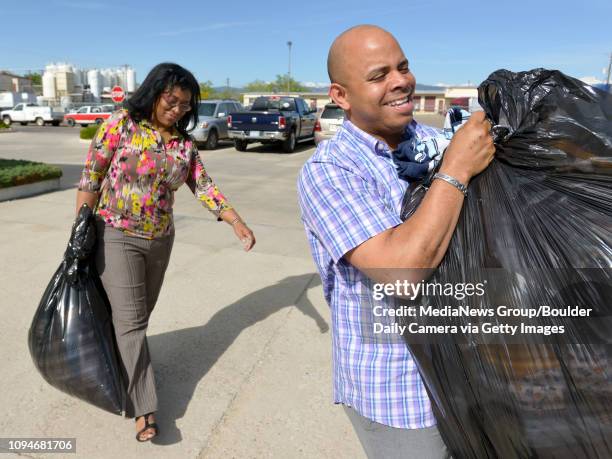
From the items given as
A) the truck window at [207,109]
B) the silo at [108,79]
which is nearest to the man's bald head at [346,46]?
the truck window at [207,109]

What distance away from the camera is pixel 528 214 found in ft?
3.57

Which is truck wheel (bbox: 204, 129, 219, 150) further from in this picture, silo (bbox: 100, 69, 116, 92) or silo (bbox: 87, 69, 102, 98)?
silo (bbox: 100, 69, 116, 92)

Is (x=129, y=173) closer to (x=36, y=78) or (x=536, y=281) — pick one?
(x=536, y=281)

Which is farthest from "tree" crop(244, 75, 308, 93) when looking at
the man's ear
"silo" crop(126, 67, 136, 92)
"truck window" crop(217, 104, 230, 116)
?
the man's ear

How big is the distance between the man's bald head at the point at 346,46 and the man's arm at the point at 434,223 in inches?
13.6

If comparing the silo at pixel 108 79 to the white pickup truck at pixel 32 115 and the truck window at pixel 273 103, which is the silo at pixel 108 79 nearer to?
the white pickup truck at pixel 32 115

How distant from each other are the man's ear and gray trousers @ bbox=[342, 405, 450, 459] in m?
0.82

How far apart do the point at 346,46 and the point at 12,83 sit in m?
82.8

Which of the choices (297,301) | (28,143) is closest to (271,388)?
(297,301)

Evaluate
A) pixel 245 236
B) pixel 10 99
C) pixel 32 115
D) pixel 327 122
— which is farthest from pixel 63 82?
pixel 245 236

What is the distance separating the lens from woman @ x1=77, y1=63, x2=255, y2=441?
2383 millimetres

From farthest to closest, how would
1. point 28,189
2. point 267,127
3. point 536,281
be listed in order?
1. point 267,127
2. point 28,189
3. point 536,281

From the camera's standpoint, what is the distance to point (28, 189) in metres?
7.70

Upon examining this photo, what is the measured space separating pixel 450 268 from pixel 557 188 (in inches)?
11.5
